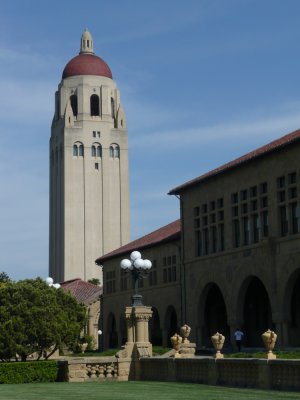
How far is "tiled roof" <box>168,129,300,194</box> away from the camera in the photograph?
45031 mm

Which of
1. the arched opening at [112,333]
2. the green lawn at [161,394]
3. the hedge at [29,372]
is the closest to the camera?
the green lawn at [161,394]

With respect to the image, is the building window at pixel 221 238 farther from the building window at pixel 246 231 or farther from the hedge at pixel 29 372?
the hedge at pixel 29 372

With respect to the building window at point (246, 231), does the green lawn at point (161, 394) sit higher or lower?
lower

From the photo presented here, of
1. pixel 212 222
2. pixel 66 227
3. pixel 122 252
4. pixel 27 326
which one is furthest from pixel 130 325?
pixel 66 227

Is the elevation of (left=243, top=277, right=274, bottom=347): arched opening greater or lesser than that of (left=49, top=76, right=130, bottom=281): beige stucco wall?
lesser

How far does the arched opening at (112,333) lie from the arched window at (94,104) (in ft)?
201

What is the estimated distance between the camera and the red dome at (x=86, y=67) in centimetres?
13375

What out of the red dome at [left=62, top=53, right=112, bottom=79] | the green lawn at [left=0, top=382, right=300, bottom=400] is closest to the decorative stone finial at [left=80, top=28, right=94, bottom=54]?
the red dome at [left=62, top=53, right=112, bottom=79]

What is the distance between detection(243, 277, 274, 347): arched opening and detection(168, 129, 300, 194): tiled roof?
727 centimetres

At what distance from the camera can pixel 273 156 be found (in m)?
46.2

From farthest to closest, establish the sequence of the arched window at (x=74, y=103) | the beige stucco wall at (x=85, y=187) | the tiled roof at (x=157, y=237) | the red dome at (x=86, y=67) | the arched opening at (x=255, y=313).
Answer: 1. the red dome at (x=86, y=67)
2. the arched window at (x=74, y=103)
3. the beige stucco wall at (x=85, y=187)
4. the tiled roof at (x=157, y=237)
5. the arched opening at (x=255, y=313)

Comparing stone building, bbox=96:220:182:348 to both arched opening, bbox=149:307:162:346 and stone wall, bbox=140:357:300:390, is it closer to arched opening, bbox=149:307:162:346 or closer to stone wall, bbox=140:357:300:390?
arched opening, bbox=149:307:162:346

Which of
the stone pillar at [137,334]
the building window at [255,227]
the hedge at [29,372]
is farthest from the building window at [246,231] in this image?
the hedge at [29,372]

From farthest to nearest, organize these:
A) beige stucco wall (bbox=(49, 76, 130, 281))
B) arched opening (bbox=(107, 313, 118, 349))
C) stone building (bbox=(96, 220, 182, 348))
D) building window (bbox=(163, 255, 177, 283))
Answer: beige stucco wall (bbox=(49, 76, 130, 281))
arched opening (bbox=(107, 313, 118, 349))
stone building (bbox=(96, 220, 182, 348))
building window (bbox=(163, 255, 177, 283))
